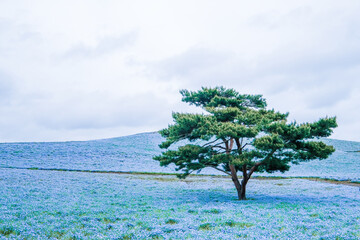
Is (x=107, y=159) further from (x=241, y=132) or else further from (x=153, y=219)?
(x=153, y=219)

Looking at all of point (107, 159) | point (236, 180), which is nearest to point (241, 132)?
point (236, 180)

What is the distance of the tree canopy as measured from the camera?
20.5 metres

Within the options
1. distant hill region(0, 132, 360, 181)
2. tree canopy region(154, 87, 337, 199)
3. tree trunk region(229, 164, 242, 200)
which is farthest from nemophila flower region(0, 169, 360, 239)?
distant hill region(0, 132, 360, 181)

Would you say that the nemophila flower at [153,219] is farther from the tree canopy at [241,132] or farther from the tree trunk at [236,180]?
the tree trunk at [236,180]

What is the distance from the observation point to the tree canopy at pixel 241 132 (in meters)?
20.5

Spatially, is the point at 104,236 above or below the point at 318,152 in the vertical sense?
below

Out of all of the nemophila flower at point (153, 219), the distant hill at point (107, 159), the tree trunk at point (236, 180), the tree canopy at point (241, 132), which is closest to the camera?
the nemophila flower at point (153, 219)

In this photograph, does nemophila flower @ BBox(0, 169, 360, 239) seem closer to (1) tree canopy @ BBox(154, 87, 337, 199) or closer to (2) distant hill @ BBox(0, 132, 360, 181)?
(1) tree canopy @ BBox(154, 87, 337, 199)

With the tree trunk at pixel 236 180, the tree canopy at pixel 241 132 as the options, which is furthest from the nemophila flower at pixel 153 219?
the tree trunk at pixel 236 180

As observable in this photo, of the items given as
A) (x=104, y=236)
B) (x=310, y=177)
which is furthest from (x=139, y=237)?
(x=310, y=177)

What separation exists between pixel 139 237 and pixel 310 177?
41.1 m

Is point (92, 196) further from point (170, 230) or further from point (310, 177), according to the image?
point (310, 177)

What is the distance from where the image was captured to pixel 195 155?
74.8 ft

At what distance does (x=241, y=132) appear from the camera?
69.3ft
